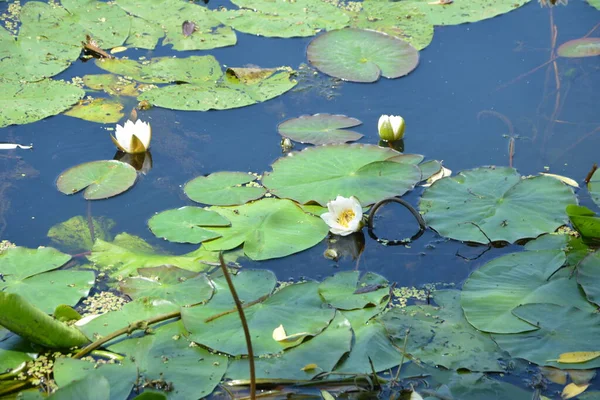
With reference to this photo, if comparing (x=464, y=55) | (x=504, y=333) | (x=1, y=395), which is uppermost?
(x=464, y=55)

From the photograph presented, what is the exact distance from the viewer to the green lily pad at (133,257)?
281 centimetres

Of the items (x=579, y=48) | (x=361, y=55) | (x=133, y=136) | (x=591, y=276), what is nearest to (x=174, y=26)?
(x=361, y=55)

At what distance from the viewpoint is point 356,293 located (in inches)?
103

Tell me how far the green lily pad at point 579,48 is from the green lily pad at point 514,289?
1.91 meters

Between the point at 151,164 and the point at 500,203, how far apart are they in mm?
1679

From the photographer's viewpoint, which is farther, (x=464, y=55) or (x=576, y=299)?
(x=464, y=55)

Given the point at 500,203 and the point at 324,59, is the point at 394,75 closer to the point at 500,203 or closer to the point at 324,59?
the point at 324,59

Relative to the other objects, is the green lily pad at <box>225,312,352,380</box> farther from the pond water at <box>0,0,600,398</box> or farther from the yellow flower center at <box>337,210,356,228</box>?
the yellow flower center at <box>337,210,356,228</box>

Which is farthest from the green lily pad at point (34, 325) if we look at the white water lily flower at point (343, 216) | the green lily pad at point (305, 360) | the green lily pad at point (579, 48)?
the green lily pad at point (579, 48)

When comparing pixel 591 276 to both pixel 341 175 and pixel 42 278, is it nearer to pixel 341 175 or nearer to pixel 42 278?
pixel 341 175

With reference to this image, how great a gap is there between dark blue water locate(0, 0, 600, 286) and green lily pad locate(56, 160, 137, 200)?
0.14 ft

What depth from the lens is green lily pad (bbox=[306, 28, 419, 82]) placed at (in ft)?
13.4

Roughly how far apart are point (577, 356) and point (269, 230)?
4.22 ft

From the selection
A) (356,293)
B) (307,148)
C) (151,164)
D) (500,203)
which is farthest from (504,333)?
(151,164)
